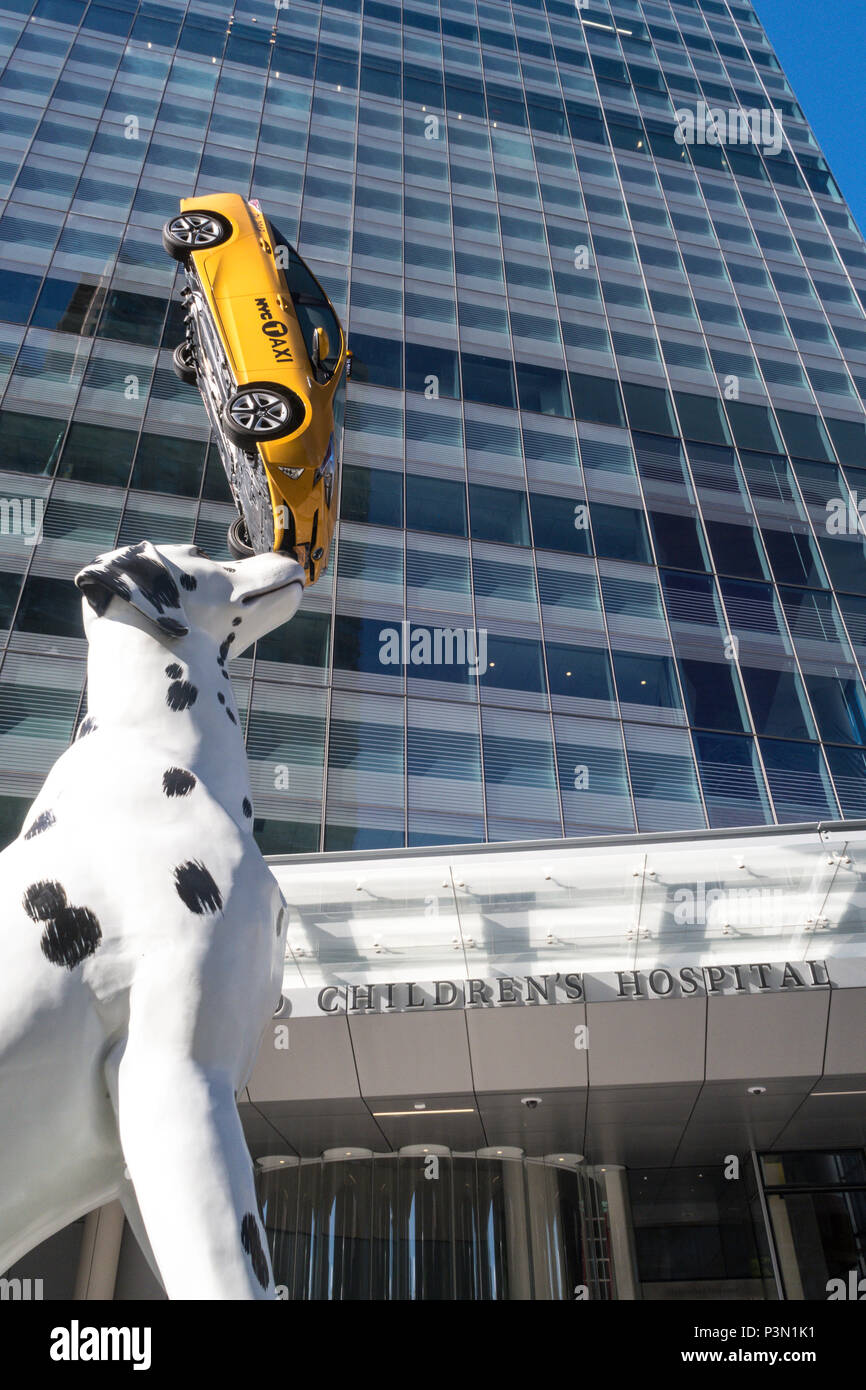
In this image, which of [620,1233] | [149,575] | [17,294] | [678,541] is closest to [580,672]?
[678,541]

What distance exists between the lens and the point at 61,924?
2303 mm

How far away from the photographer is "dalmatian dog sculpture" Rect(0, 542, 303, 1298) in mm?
2025

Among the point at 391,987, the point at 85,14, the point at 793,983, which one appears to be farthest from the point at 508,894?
the point at 85,14

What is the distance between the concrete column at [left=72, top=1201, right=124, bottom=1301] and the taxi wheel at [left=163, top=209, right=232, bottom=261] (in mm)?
10013

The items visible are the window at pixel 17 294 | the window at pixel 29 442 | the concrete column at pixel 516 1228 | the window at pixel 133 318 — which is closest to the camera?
the concrete column at pixel 516 1228

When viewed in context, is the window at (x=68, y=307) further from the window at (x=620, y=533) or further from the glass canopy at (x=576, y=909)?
the glass canopy at (x=576, y=909)

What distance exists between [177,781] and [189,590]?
0.84 metres

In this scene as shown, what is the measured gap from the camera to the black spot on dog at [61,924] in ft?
7.39

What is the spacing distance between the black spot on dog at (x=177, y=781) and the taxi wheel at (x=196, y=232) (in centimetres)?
545

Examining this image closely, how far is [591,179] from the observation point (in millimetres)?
34031

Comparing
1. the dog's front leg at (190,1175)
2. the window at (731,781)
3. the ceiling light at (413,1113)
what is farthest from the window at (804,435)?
the dog's front leg at (190,1175)

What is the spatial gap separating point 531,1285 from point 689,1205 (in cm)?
288

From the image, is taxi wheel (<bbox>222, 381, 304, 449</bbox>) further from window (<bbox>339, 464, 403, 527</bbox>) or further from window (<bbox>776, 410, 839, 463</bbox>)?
window (<bbox>776, 410, 839, 463</bbox>)

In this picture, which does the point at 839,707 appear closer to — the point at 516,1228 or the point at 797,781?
the point at 797,781
